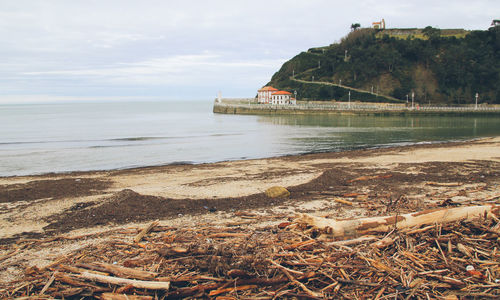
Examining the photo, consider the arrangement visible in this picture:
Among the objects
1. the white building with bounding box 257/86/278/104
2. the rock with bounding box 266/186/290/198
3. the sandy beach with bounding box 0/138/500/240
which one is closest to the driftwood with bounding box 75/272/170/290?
the sandy beach with bounding box 0/138/500/240

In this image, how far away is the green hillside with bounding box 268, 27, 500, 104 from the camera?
9819cm

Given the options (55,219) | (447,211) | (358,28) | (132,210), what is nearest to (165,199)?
(132,210)

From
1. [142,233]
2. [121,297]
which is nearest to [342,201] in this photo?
[142,233]

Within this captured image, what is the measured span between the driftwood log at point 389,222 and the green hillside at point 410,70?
98.5 metres

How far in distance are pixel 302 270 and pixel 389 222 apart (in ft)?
6.11

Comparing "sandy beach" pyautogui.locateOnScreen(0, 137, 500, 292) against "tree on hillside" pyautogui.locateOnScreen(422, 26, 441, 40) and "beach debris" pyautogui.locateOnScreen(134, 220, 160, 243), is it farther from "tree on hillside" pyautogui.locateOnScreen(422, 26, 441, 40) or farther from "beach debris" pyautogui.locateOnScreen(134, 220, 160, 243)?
"tree on hillside" pyautogui.locateOnScreen(422, 26, 441, 40)

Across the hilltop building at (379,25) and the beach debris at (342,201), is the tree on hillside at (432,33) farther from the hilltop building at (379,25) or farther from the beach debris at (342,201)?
the beach debris at (342,201)

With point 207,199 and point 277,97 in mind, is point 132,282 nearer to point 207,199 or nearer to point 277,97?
point 207,199

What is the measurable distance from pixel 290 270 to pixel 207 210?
19.0ft

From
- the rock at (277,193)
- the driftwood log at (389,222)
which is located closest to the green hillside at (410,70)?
the rock at (277,193)

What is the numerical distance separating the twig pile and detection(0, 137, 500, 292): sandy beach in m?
1.92

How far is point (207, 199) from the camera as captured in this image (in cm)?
1141

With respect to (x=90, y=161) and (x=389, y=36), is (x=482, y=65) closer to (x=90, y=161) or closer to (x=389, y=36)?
(x=389, y=36)

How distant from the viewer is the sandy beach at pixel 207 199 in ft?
26.8
